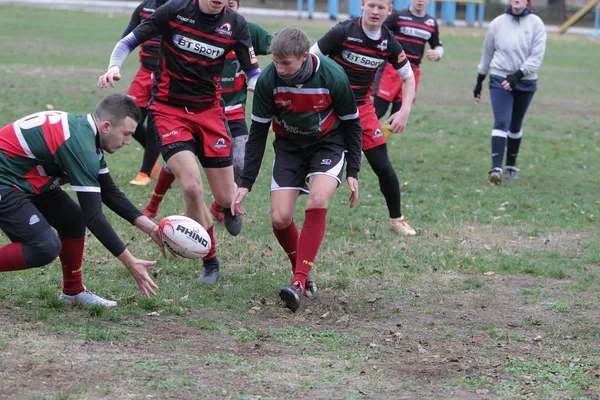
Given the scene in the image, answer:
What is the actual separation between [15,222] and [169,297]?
1.32 m

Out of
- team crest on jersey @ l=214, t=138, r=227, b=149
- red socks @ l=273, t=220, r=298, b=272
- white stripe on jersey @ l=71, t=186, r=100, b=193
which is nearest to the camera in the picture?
white stripe on jersey @ l=71, t=186, r=100, b=193

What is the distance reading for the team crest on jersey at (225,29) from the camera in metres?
6.30

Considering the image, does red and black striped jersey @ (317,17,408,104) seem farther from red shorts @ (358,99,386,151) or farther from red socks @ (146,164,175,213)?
red socks @ (146,164,175,213)

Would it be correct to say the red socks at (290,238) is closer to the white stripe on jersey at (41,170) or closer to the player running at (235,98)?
the player running at (235,98)

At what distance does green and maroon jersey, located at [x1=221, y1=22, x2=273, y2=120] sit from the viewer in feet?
25.2

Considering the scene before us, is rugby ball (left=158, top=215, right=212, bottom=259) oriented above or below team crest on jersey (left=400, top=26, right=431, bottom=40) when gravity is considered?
below

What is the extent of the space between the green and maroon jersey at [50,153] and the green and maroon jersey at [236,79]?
2651mm

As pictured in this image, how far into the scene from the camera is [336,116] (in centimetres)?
595

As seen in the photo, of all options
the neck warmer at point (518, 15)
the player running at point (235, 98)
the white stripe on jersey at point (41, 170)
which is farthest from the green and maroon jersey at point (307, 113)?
the neck warmer at point (518, 15)

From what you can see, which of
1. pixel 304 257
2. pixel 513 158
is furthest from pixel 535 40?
pixel 304 257

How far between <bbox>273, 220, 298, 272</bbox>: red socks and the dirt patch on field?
0.36 meters

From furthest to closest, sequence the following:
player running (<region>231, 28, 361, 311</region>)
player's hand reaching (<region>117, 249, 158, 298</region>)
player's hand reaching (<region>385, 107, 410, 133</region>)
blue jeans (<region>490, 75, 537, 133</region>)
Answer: blue jeans (<region>490, 75, 537, 133</region>) → player's hand reaching (<region>385, 107, 410, 133</region>) → player running (<region>231, 28, 361, 311</region>) → player's hand reaching (<region>117, 249, 158, 298</region>)

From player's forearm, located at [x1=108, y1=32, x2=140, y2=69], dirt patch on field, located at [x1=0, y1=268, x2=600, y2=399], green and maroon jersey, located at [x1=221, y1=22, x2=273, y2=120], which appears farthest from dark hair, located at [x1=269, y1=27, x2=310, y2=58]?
green and maroon jersey, located at [x1=221, y1=22, x2=273, y2=120]

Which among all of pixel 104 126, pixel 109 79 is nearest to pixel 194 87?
pixel 109 79
